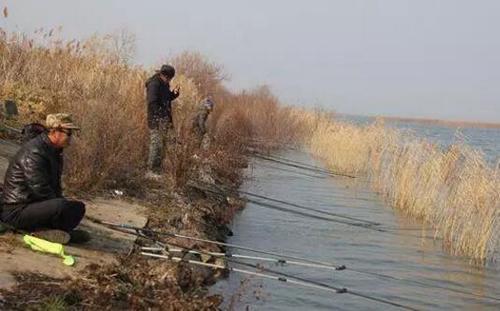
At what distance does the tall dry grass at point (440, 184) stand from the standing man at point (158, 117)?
5158 millimetres

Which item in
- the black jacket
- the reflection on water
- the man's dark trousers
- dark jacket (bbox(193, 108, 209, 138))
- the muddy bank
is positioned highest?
dark jacket (bbox(193, 108, 209, 138))

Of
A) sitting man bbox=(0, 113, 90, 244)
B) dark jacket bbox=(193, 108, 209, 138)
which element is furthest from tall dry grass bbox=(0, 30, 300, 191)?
sitting man bbox=(0, 113, 90, 244)

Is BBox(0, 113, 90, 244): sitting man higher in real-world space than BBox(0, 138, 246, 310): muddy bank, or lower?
higher

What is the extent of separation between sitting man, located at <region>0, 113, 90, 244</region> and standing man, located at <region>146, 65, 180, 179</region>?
411cm

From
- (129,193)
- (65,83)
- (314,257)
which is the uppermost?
(65,83)

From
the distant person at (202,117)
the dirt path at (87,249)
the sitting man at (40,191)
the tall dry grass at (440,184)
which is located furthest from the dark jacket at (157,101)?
the tall dry grass at (440,184)

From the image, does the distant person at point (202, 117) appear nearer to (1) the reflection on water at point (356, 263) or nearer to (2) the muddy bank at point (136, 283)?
(1) the reflection on water at point (356, 263)

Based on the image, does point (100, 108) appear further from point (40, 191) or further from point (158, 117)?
point (40, 191)

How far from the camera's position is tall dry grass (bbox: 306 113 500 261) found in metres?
10.1

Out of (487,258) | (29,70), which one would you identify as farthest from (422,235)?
(29,70)

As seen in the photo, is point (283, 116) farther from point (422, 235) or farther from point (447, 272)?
point (447, 272)

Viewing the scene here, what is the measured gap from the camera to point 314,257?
369 inches

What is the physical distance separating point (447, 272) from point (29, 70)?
9946mm

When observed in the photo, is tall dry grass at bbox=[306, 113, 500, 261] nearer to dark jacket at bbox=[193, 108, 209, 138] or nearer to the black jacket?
dark jacket at bbox=[193, 108, 209, 138]
